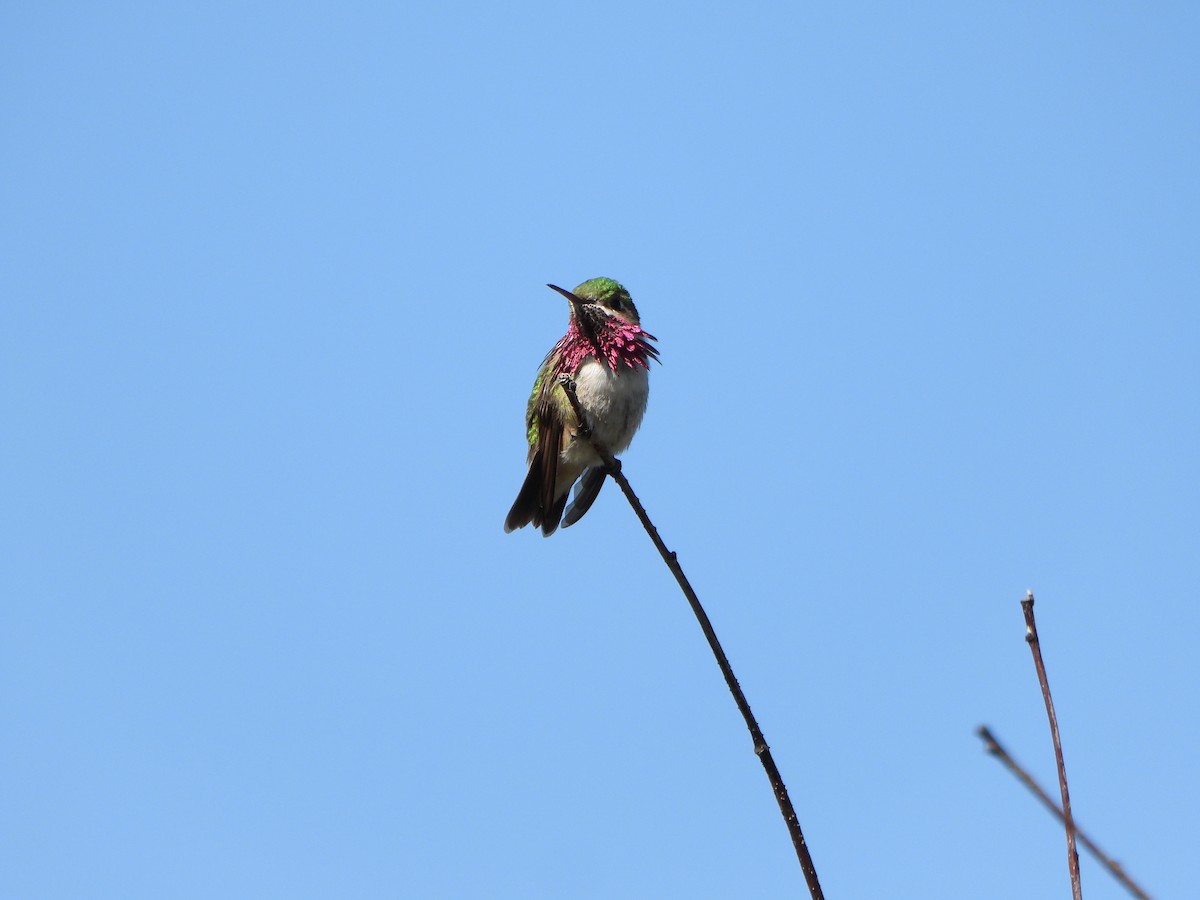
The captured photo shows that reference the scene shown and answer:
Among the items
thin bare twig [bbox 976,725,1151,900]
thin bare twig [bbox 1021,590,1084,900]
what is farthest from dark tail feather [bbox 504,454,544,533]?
thin bare twig [bbox 976,725,1151,900]

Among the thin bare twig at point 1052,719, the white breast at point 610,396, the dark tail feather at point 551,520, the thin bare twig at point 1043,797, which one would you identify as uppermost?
the white breast at point 610,396

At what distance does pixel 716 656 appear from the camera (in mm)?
2936

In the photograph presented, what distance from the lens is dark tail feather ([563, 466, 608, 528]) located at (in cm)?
941

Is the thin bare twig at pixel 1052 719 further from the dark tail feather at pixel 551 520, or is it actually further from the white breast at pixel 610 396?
the dark tail feather at pixel 551 520

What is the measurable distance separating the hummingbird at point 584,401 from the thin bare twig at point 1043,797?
6448mm

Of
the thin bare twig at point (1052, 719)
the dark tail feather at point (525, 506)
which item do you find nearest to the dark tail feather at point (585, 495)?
the dark tail feather at point (525, 506)

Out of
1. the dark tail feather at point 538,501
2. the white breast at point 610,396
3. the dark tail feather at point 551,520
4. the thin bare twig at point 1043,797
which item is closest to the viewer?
the thin bare twig at point 1043,797

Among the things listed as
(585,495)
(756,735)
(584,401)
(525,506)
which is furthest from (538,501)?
(756,735)

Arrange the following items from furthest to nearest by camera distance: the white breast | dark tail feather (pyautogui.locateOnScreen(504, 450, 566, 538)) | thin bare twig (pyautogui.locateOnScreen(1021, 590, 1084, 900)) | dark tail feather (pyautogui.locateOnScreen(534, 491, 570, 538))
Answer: dark tail feather (pyautogui.locateOnScreen(534, 491, 570, 538))
dark tail feather (pyautogui.locateOnScreen(504, 450, 566, 538))
the white breast
thin bare twig (pyautogui.locateOnScreen(1021, 590, 1084, 900))

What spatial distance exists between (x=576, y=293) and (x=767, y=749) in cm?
657

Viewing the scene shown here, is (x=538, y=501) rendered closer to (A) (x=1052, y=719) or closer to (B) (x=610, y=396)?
(B) (x=610, y=396)

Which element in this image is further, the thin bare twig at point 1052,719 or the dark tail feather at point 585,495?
the dark tail feather at point 585,495

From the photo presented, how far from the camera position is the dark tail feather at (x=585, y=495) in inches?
370

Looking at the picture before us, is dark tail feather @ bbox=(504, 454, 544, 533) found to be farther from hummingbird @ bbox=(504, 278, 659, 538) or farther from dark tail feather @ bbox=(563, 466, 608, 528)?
dark tail feather @ bbox=(563, 466, 608, 528)
